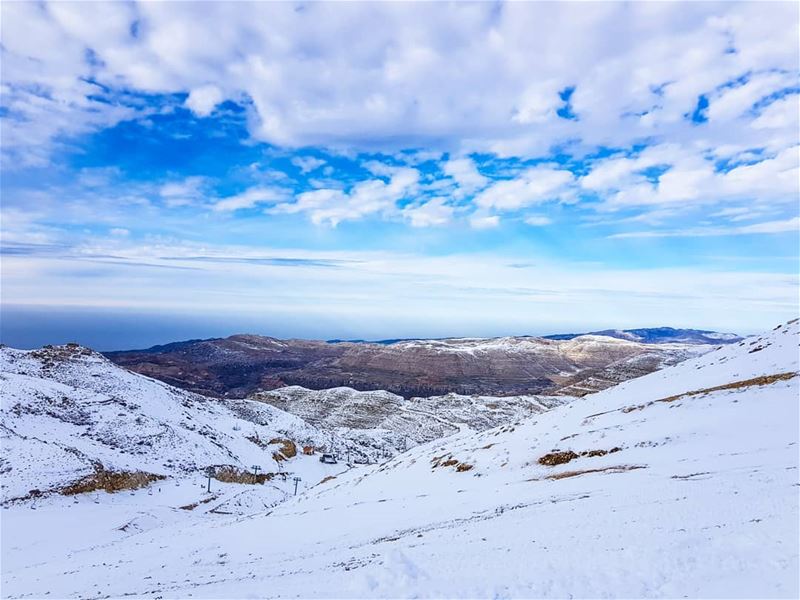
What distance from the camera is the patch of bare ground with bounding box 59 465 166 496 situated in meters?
37.1

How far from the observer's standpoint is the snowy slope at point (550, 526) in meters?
10.3

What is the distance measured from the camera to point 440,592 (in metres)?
10.5

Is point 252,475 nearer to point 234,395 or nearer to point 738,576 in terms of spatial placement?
point 738,576

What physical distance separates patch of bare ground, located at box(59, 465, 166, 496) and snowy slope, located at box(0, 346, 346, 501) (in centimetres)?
63

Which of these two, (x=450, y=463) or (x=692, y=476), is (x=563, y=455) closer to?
(x=692, y=476)

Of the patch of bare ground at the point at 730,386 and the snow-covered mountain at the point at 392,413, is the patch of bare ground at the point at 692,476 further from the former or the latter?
the snow-covered mountain at the point at 392,413

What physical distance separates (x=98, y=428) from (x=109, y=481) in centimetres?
1154

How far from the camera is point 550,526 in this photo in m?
13.8

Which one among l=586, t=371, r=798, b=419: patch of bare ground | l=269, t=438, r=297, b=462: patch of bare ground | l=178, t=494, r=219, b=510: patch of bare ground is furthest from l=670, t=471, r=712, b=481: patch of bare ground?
l=269, t=438, r=297, b=462: patch of bare ground

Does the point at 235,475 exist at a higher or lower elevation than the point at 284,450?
higher

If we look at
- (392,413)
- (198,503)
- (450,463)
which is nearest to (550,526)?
(450,463)

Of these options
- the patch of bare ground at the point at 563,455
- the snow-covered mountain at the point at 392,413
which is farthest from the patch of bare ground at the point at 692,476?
the snow-covered mountain at the point at 392,413

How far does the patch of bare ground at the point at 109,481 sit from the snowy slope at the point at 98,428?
63cm

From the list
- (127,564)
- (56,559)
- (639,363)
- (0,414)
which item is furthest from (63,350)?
(639,363)
